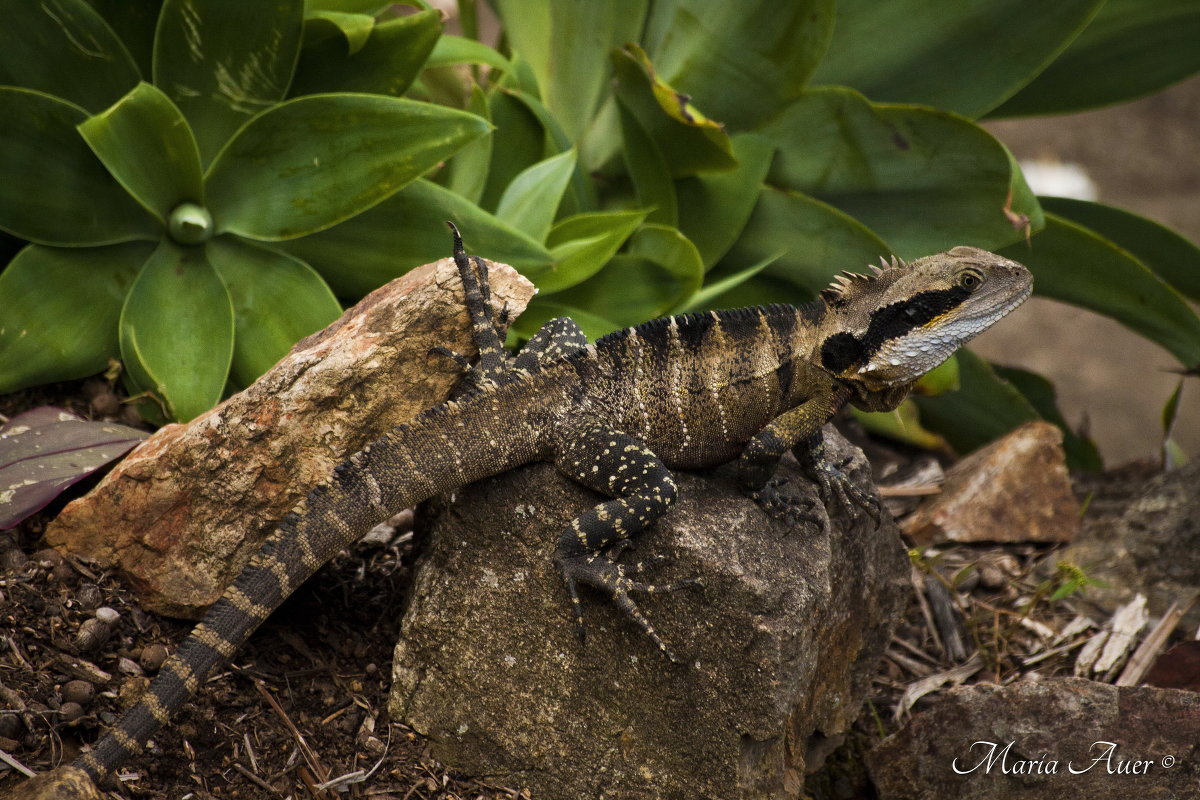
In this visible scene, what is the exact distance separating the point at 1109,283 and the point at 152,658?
4.37m

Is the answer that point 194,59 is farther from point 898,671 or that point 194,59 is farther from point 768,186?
point 898,671

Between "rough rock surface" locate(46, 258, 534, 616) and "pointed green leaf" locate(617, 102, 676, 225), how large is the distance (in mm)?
→ 1691

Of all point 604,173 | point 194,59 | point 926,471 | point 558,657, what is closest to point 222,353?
point 194,59

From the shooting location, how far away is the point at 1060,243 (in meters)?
4.70

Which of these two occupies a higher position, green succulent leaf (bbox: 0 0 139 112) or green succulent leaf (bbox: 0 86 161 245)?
green succulent leaf (bbox: 0 0 139 112)

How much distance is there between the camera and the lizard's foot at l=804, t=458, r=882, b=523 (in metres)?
3.56

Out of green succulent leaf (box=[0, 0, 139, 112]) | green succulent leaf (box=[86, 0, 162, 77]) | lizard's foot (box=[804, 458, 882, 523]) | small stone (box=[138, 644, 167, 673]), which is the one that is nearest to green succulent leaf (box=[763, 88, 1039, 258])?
lizard's foot (box=[804, 458, 882, 523])

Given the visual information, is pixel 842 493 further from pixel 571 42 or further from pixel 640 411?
pixel 571 42

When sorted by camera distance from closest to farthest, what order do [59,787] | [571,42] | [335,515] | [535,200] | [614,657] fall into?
1. [59,787]
2. [335,515]
3. [614,657]
4. [535,200]
5. [571,42]

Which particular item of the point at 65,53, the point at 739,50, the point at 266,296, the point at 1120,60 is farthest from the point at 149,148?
the point at 1120,60

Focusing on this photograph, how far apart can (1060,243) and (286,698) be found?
12.9 feet

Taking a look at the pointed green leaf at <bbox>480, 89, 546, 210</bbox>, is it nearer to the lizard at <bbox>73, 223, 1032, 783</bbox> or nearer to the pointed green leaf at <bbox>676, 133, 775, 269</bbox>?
the pointed green leaf at <bbox>676, 133, 775, 269</bbox>

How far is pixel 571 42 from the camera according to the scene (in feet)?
15.9

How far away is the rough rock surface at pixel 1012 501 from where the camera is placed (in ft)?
15.8
